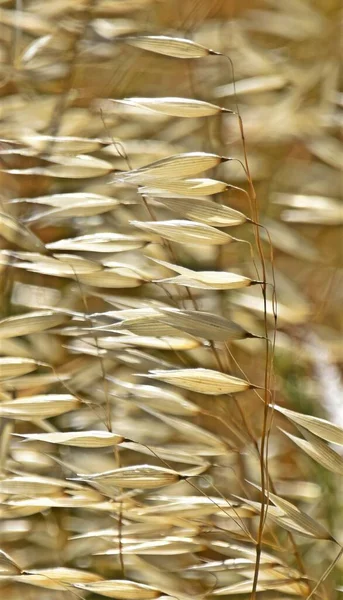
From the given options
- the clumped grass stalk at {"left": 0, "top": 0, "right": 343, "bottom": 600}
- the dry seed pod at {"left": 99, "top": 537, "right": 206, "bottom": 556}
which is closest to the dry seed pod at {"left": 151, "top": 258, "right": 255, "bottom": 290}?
the clumped grass stalk at {"left": 0, "top": 0, "right": 343, "bottom": 600}

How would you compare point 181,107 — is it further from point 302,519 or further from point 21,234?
point 302,519

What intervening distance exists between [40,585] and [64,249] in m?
0.29

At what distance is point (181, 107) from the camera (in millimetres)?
502

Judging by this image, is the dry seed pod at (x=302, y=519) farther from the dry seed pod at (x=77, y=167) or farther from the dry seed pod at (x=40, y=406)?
the dry seed pod at (x=77, y=167)

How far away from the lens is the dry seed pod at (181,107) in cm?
50

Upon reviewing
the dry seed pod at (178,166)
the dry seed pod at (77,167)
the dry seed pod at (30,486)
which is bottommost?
the dry seed pod at (30,486)

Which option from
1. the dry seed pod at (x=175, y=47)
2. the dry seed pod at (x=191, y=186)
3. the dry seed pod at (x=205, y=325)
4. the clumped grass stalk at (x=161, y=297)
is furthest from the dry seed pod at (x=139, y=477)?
the dry seed pod at (x=175, y=47)

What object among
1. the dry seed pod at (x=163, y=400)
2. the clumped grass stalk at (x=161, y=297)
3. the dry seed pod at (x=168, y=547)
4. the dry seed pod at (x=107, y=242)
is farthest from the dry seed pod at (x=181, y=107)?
the dry seed pod at (x=168, y=547)

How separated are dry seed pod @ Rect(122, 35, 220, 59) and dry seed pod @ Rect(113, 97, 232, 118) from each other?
0.03 meters

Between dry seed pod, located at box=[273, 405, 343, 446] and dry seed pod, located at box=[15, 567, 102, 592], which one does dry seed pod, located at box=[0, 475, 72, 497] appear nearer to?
dry seed pod, located at box=[15, 567, 102, 592]

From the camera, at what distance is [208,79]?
20.9 inches

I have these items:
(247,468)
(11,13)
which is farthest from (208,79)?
(247,468)

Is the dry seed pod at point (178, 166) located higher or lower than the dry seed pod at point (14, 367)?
higher

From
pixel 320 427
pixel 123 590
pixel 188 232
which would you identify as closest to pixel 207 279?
pixel 188 232
